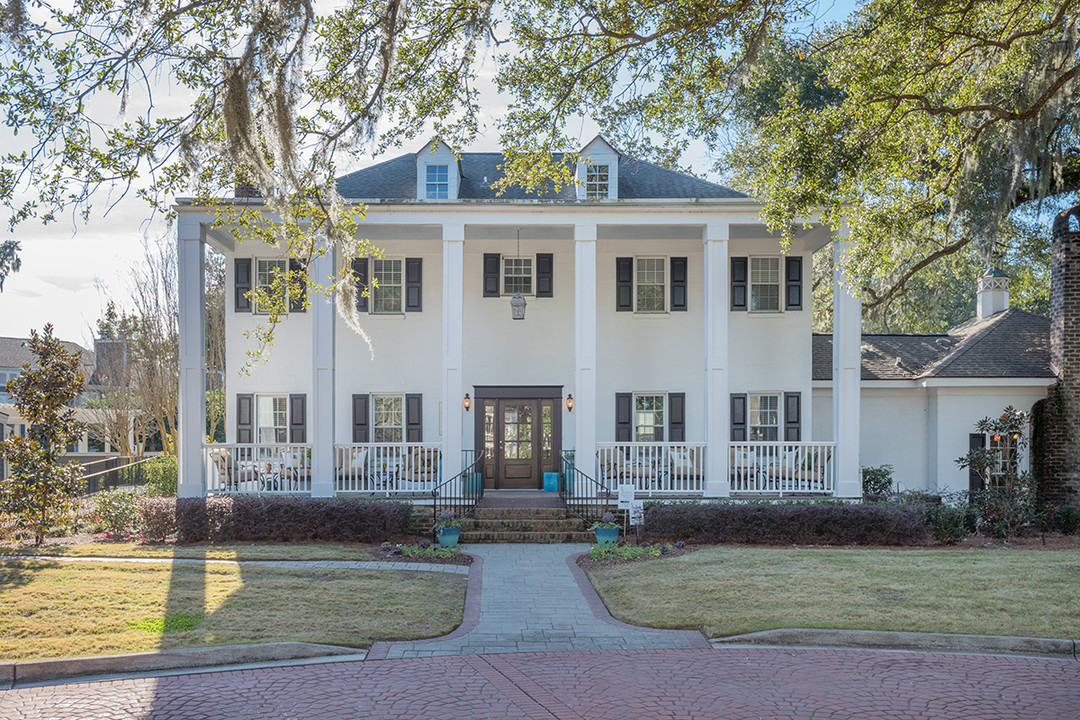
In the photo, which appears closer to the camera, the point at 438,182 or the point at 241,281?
the point at 438,182

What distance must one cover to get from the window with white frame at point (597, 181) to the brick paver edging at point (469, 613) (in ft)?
29.0

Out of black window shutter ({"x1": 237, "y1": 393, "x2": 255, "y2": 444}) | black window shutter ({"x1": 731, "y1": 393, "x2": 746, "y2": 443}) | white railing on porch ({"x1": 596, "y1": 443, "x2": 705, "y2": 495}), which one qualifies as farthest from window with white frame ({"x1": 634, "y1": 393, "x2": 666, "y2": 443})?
black window shutter ({"x1": 237, "y1": 393, "x2": 255, "y2": 444})

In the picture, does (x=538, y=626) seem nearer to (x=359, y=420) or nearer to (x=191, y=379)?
(x=191, y=379)

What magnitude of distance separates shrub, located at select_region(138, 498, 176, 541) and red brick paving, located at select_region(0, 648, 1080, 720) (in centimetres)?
744

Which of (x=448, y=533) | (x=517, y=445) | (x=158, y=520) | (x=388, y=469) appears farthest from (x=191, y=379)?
(x=517, y=445)

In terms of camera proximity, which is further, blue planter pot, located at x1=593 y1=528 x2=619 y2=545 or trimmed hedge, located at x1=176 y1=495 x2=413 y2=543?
trimmed hedge, located at x1=176 y1=495 x2=413 y2=543

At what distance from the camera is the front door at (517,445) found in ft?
60.6

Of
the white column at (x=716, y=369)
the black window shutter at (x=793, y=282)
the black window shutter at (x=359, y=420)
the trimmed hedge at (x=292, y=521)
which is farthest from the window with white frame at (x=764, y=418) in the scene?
the black window shutter at (x=359, y=420)

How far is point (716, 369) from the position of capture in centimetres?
1628

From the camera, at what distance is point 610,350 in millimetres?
18844

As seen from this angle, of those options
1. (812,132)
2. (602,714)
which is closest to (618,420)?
(812,132)

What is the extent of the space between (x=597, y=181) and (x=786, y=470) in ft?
24.9

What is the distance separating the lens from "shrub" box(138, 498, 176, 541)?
46.5 feet

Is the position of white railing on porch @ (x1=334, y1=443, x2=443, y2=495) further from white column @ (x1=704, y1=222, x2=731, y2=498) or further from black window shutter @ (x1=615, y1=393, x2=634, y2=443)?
white column @ (x1=704, y1=222, x2=731, y2=498)
